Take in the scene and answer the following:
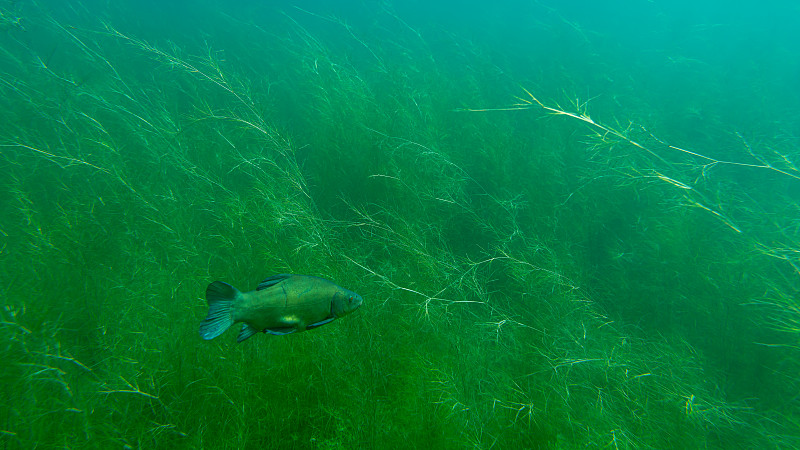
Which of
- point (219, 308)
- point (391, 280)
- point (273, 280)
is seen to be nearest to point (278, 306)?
point (273, 280)

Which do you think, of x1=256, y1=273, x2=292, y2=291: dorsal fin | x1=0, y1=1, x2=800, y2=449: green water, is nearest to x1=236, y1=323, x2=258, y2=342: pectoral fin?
x1=256, y1=273, x2=292, y2=291: dorsal fin

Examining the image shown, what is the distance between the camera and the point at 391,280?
360 centimetres

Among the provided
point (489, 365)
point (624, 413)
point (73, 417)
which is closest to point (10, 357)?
point (73, 417)

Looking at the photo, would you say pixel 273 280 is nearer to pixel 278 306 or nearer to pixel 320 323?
pixel 278 306

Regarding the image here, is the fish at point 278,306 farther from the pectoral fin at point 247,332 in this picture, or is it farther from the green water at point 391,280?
the green water at point 391,280

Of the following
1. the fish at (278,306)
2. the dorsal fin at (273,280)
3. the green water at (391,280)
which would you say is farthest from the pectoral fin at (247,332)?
the green water at (391,280)

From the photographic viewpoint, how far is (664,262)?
4.68m

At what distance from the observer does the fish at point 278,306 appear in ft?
4.74

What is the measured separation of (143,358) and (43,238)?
186 cm

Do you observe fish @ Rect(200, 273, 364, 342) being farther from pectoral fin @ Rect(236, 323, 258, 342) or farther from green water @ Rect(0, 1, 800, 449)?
green water @ Rect(0, 1, 800, 449)

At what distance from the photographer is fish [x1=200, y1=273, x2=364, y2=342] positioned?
1.44 meters

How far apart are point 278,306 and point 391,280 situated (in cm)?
218

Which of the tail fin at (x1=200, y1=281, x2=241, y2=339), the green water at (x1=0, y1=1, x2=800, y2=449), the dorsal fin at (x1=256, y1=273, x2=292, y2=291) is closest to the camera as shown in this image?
the tail fin at (x1=200, y1=281, x2=241, y2=339)

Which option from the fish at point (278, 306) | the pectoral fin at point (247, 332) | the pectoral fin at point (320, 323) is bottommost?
the pectoral fin at point (247, 332)
